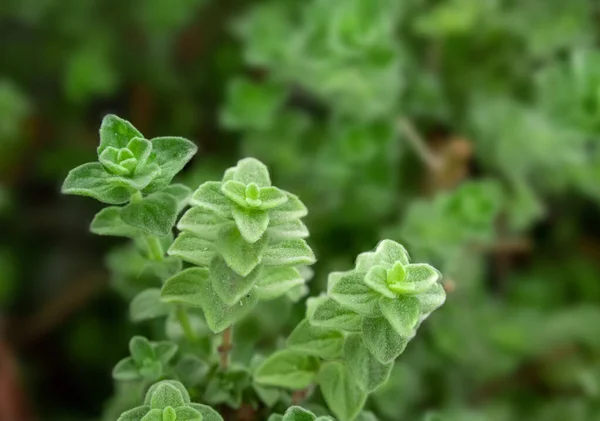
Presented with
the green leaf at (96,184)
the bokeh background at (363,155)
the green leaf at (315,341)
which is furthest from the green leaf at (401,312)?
the bokeh background at (363,155)

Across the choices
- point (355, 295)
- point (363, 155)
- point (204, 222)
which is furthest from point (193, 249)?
point (363, 155)

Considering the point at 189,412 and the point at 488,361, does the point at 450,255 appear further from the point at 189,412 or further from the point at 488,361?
the point at 189,412

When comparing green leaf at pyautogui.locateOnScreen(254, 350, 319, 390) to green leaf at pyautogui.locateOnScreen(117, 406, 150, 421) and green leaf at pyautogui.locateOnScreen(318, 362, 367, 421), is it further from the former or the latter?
green leaf at pyautogui.locateOnScreen(117, 406, 150, 421)

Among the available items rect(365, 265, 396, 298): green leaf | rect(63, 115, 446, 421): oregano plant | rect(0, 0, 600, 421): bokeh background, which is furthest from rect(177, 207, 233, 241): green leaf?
rect(0, 0, 600, 421): bokeh background

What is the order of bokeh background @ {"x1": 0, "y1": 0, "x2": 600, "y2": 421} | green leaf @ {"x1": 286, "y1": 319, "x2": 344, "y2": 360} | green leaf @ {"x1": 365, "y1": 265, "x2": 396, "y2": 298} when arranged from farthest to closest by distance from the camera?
bokeh background @ {"x1": 0, "y1": 0, "x2": 600, "y2": 421}, green leaf @ {"x1": 286, "y1": 319, "x2": 344, "y2": 360}, green leaf @ {"x1": 365, "y1": 265, "x2": 396, "y2": 298}

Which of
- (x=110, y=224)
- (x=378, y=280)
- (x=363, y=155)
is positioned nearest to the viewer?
(x=378, y=280)

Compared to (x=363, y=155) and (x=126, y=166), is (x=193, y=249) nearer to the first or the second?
(x=126, y=166)
